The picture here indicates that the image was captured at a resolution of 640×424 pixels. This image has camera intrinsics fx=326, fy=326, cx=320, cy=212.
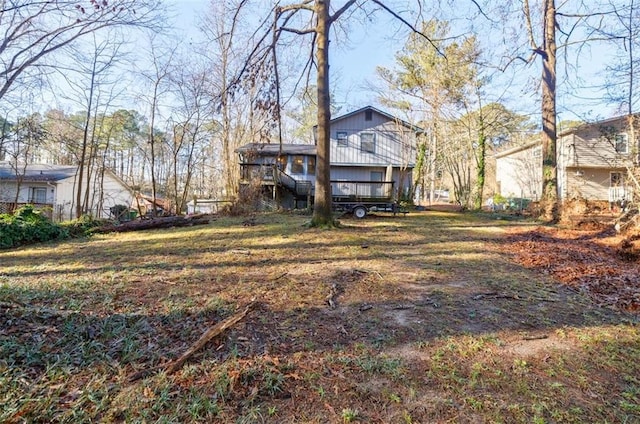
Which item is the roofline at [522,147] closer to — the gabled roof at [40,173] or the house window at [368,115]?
the house window at [368,115]

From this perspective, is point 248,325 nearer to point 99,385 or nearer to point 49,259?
point 99,385

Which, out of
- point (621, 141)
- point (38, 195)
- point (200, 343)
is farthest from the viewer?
point (38, 195)

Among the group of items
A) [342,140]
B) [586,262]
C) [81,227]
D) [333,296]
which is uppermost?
[342,140]

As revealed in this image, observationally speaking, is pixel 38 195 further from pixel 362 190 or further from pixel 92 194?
pixel 362 190

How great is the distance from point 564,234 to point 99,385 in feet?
31.7

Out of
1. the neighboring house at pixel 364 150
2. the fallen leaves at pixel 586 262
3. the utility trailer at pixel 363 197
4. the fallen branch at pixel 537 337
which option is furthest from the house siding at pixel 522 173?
the fallen branch at pixel 537 337

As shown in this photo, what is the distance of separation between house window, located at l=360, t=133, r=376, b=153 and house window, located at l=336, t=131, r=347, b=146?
3.44ft

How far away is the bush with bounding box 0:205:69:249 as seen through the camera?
7.85 metres

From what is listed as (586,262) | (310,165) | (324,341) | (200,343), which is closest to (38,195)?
(310,165)

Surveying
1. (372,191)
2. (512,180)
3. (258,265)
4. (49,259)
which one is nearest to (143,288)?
(258,265)

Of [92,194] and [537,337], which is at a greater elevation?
[92,194]

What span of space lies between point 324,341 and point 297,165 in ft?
61.8

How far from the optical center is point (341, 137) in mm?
20984

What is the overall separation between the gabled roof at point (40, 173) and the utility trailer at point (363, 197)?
20.8 m
